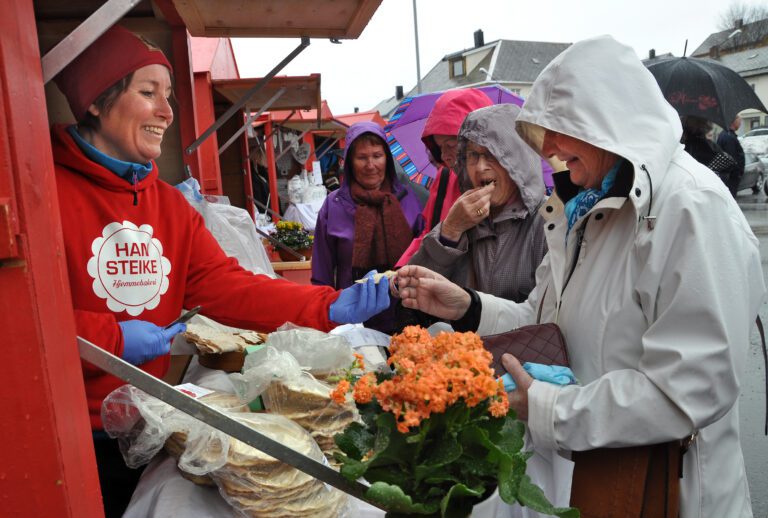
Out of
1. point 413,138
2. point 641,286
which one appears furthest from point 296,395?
point 413,138

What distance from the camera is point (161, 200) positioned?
213 centimetres

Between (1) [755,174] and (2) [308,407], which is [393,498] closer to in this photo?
(2) [308,407]

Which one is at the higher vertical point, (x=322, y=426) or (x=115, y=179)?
(x=115, y=179)

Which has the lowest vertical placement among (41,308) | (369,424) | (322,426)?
(322,426)

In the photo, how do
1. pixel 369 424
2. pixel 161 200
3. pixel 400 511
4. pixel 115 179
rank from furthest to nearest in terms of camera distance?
pixel 161 200, pixel 115 179, pixel 369 424, pixel 400 511

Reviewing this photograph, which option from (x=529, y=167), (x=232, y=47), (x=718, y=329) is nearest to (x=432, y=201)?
(x=529, y=167)

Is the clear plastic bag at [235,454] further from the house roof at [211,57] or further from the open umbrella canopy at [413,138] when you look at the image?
the house roof at [211,57]

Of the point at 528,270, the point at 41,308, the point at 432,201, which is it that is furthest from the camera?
the point at 432,201

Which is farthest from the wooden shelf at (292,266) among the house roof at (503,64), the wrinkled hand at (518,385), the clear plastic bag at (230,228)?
the house roof at (503,64)

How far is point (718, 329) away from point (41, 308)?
1.43 metres

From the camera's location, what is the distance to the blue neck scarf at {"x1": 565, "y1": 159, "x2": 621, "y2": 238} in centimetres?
170

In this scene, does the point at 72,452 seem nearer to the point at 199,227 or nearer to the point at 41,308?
the point at 41,308

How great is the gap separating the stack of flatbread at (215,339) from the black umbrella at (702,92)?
399 cm

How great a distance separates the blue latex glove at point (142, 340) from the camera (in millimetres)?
1698
